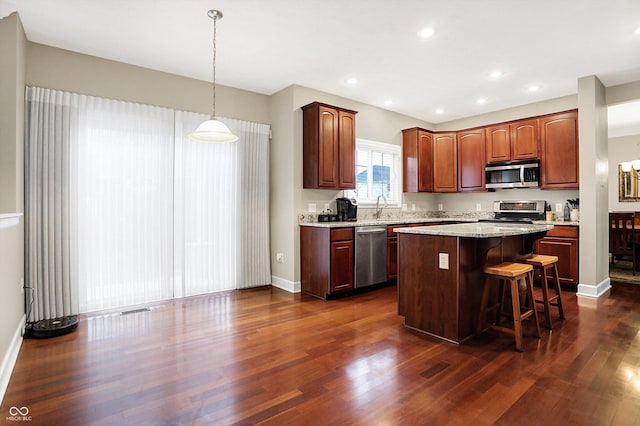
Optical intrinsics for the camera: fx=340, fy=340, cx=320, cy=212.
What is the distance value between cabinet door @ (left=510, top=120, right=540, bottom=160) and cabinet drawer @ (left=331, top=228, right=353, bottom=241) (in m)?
3.08

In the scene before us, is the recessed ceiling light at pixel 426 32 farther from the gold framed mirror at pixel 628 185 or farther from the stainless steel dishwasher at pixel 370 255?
the gold framed mirror at pixel 628 185

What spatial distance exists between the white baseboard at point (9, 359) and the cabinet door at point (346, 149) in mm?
3645

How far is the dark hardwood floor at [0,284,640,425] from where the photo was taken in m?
1.88

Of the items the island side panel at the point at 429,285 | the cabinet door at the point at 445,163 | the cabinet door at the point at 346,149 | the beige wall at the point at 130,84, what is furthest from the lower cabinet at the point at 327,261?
the cabinet door at the point at 445,163

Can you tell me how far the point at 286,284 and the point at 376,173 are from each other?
245 cm

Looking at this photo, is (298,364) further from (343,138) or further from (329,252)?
(343,138)

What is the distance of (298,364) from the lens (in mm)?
2473

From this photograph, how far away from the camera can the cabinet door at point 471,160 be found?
5.84 m

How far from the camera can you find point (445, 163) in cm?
624

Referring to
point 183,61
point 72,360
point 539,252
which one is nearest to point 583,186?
point 539,252

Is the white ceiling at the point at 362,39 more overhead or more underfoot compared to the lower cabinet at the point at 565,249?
more overhead

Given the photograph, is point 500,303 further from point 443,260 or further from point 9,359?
point 9,359

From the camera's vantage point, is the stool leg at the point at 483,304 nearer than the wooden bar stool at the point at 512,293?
No

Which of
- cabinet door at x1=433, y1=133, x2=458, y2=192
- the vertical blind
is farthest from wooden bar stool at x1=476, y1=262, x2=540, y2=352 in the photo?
cabinet door at x1=433, y1=133, x2=458, y2=192
